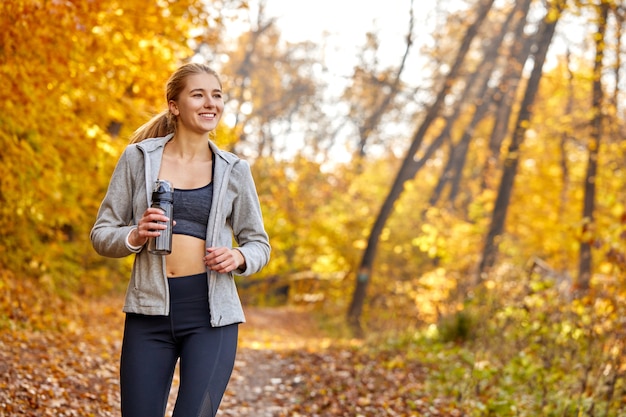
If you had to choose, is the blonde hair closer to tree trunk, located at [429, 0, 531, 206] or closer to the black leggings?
the black leggings

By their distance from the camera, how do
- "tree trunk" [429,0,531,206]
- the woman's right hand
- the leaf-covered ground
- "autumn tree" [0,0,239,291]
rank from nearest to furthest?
the woman's right hand
the leaf-covered ground
"autumn tree" [0,0,239,291]
"tree trunk" [429,0,531,206]

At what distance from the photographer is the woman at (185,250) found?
127 inches

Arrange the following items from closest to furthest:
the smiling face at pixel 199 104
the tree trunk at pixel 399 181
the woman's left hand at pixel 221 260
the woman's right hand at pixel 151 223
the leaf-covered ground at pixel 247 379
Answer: the woman's right hand at pixel 151 223 → the woman's left hand at pixel 221 260 → the smiling face at pixel 199 104 → the leaf-covered ground at pixel 247 379 → the tree trunk at pixel 399 181

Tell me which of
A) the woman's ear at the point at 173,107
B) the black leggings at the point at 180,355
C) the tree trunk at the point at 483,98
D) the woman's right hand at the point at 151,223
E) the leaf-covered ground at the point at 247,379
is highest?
the tree trunk at the point at 483,98

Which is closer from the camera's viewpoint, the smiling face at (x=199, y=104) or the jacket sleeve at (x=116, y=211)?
the jacket sleeve at (x=116, y=211)

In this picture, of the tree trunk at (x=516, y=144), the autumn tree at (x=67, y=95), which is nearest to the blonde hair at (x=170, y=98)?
the autumn tree at (x=67, y=95)

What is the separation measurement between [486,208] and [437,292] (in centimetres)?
975

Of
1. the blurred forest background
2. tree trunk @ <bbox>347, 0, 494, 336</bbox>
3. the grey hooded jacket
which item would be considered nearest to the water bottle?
the grey hooded jacket

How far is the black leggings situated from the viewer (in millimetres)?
3180

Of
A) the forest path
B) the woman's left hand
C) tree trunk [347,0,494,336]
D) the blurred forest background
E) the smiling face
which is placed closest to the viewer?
the woman's left hand

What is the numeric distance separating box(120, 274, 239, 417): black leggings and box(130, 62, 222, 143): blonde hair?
78cm

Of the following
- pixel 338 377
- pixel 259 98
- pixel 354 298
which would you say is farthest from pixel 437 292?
pixel 259 98

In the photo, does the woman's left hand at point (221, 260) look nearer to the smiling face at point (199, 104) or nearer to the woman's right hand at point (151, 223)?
the woman's right hand at point (151, 223)

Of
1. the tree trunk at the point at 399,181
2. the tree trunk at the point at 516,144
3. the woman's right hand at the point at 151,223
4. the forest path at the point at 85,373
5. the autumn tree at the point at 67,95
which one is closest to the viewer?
the woman's right hand at the point at 151,223
